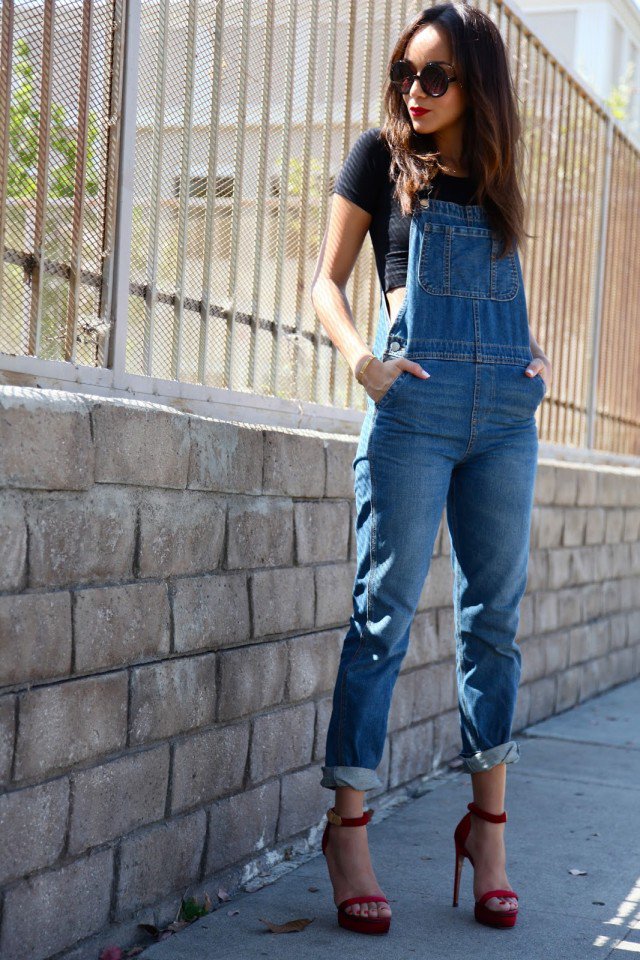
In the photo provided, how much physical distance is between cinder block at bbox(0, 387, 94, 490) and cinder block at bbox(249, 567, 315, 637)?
0.79 meters

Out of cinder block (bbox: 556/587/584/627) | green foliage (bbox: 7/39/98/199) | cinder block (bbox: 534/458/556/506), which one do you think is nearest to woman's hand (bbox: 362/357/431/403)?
green foliage (bbox: 7/39/98/199)

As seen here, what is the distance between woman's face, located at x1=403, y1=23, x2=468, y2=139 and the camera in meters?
2.70

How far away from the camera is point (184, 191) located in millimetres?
3016

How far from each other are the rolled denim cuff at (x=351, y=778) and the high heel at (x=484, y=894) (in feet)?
0.86

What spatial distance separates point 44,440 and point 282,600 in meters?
1.10

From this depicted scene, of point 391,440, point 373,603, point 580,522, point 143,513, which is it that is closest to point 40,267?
point 143,513

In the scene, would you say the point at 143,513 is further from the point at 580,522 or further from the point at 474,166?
the point at 580,522

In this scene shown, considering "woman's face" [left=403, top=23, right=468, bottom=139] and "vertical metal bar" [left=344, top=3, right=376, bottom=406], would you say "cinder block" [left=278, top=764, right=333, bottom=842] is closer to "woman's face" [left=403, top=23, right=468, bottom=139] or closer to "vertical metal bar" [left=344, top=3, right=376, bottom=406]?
"vertical metal bar" [left=344, top=3, right=376, bottom=406]

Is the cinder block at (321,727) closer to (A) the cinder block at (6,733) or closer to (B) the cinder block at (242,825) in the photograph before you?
(B) the cinder block at (242,825)

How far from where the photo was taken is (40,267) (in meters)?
2.50

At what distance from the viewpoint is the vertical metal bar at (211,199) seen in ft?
10.1

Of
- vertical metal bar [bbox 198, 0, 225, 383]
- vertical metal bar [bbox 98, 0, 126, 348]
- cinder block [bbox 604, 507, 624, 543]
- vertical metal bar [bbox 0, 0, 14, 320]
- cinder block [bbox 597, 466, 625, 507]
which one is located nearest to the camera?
vertical metal bar [bbox 0, 0, 14, 320]

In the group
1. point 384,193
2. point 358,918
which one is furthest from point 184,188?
point 358,918

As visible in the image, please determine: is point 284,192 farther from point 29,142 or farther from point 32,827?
point 32,827
